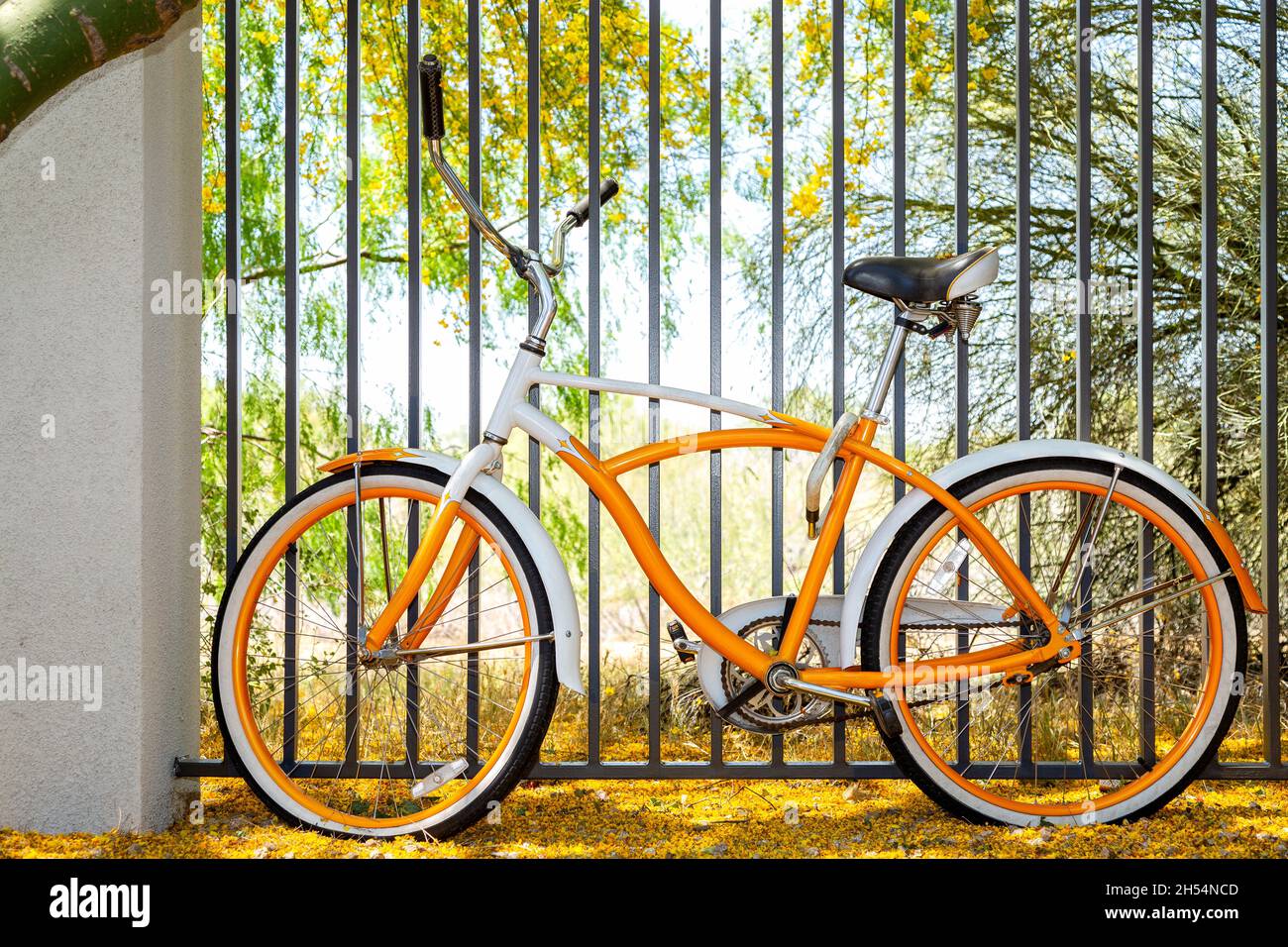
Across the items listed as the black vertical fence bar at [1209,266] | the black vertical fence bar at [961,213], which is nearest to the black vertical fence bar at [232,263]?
the black vertical fence bar at [961,213]

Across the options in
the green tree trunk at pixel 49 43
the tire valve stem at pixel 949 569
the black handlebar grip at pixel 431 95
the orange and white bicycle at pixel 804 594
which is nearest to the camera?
the green tree trunk at pixel 49 43

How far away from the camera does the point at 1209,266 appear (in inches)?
80.4

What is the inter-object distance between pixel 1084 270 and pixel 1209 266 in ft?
0.95

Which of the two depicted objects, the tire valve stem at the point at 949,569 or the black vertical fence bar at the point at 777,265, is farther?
the black vertical fence bar at the point at 777,265

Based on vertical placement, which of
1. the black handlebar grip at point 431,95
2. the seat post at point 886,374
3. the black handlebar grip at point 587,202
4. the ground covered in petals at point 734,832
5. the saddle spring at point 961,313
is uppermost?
the black handlebar grip at point 431,95

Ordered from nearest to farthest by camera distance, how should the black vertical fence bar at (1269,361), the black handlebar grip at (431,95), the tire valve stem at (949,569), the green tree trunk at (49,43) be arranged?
the green tree trunk at (49,43) < the black handlebar grip at (431,95) < the tire valve stem at (949,569) < the black vertical fence bar at (1269,361)

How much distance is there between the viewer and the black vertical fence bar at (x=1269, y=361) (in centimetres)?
201

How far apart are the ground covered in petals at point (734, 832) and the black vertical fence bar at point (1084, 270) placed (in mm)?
240

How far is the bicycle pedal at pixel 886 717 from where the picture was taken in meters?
1.74

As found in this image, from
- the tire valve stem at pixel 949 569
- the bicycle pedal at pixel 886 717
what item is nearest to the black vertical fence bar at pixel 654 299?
the bicycle pedal at pixel 886 717

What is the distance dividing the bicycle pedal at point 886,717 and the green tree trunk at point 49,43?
5.08 ft

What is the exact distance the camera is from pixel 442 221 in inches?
138

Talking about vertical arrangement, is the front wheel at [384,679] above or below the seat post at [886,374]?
below

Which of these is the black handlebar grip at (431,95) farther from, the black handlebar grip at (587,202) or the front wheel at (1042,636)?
the front wheel at (1042,636)
